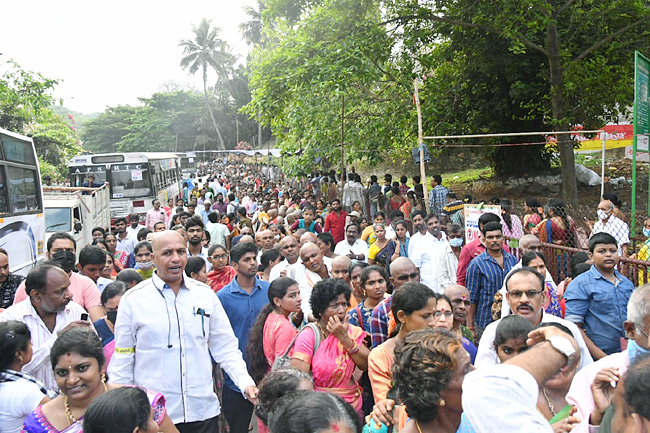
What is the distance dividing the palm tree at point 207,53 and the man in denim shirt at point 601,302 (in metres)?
62.1

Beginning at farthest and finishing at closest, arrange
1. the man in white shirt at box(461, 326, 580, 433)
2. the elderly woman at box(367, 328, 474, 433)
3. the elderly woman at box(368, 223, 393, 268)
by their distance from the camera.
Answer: the elderly woman at box(368, 223, 393, 268), the elderly woman at box(367, 328, 474, 433), the man in white shirt at box(461, 326, 580, 433)

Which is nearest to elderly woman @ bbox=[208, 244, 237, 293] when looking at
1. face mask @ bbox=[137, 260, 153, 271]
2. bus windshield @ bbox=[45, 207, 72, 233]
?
face mask @ bbox=[137, 260, 153, 271]

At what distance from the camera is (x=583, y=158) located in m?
28.7

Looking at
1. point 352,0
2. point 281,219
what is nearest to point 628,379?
point 281,219

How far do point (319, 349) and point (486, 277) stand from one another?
2840 mm

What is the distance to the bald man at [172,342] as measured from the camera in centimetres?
381

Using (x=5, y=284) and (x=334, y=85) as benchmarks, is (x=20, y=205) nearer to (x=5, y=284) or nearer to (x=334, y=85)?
(x=5, y=284)

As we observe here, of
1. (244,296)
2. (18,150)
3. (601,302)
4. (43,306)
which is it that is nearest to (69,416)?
(43,306)

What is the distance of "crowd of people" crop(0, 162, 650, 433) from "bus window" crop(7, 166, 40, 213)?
3.87 meters

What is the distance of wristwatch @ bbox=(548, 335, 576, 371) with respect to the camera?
1.77 m

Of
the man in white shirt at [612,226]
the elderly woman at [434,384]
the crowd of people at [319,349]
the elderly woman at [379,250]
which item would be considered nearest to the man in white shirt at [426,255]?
the elderly woman at [379,250]

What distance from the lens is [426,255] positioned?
8266 mm

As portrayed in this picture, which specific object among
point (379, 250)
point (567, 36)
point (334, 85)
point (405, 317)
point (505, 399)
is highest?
point (567, 36)

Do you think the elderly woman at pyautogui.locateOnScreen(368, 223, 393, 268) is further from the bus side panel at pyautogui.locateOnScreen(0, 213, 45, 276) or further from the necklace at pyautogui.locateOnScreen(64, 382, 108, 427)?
the necklace at pyautogui.locateOnScreen(64, 382, 108, 427)
